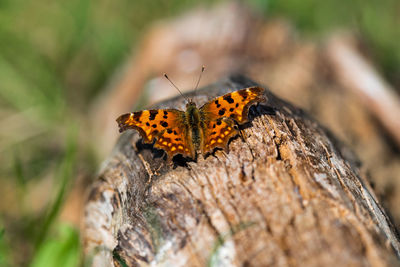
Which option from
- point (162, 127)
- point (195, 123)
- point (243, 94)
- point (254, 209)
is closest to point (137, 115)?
point (162, 127)

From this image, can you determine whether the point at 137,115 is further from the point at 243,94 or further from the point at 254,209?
the point at 254,209

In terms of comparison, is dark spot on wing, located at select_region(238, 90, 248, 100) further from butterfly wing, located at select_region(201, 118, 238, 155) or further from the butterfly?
butterfly wing, located at select_region(201, 118, 238, 155)

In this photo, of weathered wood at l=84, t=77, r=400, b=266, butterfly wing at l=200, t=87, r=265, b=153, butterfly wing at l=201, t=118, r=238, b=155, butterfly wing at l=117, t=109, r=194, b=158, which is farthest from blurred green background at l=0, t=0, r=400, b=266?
butterfly wing at l=201, t=118, r=238, b=155

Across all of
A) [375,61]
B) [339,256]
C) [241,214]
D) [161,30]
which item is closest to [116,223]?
[241,214]

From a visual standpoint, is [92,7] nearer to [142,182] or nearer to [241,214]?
[142,182]

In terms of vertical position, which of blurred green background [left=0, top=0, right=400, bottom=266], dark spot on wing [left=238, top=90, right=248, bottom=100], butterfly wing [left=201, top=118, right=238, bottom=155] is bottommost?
butterfly wing [left=201, top=118, right=238, bottom=155]
